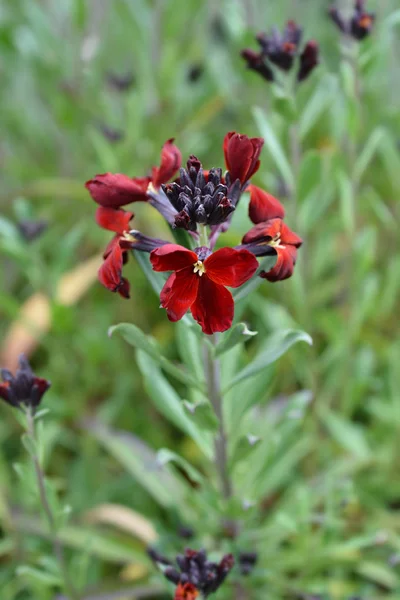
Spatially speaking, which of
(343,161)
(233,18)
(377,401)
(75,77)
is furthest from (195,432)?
(75,77)

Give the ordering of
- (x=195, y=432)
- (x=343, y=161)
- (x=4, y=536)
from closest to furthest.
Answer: (x=195, y=432), (x=343, y=161), (x=4, y=536)

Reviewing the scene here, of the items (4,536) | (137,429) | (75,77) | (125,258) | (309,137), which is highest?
(75,77)

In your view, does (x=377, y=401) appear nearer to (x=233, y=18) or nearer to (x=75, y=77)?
(x=233, y=18)

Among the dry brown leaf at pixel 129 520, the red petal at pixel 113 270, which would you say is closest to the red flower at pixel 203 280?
the red petal at pixel 113 270

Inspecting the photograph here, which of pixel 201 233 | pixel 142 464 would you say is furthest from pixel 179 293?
pixel 142 464

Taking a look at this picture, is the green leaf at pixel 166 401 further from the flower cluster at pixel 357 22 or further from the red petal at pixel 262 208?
the flower cluster at pixel 357 22
